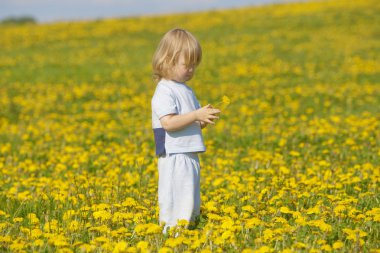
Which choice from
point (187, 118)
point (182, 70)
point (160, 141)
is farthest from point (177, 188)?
point (182, 70)

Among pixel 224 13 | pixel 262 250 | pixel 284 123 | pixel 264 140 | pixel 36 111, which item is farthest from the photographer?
pixel 224 13

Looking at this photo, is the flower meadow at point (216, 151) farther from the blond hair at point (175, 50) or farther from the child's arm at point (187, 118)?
the blond hair at point (175, 50)

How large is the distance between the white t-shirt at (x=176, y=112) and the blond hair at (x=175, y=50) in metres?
0.14

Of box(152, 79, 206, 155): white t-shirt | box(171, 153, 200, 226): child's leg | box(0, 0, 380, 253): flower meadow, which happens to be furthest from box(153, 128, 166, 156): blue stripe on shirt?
box(0, 0, 380, 253): flower meadow

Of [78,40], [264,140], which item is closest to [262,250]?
[264,140]

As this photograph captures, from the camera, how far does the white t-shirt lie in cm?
398

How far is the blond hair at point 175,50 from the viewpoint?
3938mm

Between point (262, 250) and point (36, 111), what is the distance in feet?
28.6

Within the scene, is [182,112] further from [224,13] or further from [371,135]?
[224,13]

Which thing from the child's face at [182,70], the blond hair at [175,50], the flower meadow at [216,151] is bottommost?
the flower meadow at [216,151]

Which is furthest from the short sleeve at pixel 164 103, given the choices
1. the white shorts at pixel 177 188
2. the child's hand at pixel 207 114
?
the white shorts at pixel 177 188

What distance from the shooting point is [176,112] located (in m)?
3.97

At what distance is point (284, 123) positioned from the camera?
30.2 ft

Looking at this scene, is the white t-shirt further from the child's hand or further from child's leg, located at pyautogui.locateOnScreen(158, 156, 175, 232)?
the child's hand
